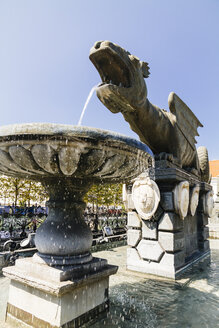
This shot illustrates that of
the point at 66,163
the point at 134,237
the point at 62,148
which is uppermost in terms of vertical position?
the point at 62,148

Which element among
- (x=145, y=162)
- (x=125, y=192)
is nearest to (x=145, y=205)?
(x=125, y=192)

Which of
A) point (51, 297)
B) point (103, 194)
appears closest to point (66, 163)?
point (51, 297)

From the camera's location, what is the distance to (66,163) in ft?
6.46

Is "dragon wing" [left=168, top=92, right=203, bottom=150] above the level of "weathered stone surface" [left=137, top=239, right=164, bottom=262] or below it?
above

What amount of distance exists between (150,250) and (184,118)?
126 inches

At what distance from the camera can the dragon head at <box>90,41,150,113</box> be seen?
2.94m

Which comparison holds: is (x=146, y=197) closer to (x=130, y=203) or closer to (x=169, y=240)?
(x=130, y=203)

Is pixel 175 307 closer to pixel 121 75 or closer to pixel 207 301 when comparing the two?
pixel 207 301

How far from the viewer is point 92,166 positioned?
2.11 m

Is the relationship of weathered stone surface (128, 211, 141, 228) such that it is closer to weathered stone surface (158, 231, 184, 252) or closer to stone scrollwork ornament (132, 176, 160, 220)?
stone scrollwork ornament (132, 176, 160, 220)

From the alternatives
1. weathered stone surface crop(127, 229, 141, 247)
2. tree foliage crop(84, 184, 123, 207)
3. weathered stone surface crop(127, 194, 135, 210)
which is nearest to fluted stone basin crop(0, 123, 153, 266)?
weathered stone surface crop(127, 229, 141, 247)

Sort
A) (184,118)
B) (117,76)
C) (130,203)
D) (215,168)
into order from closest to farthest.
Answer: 1. (117,76)
2. (130,203)
3. (184,118)
4. (215,168)

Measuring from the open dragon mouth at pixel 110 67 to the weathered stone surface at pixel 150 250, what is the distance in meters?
3.09

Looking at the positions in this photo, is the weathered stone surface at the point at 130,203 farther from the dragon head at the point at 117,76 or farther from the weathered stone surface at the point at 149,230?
the dragon head at the point at 117,76
